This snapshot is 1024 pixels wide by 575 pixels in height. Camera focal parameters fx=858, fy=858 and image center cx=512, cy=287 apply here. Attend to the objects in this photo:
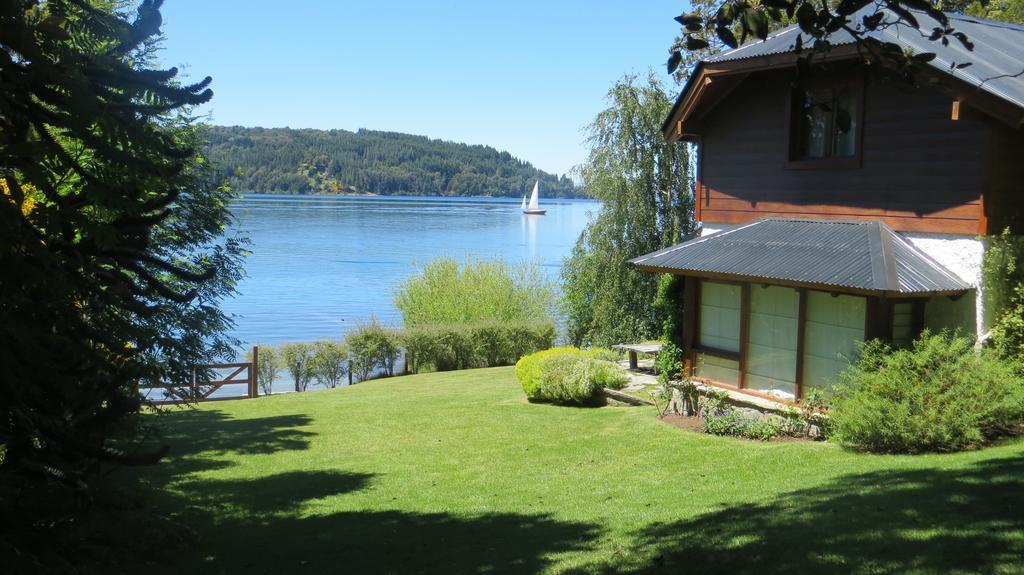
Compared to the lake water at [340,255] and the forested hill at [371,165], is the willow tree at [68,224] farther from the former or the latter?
the forested hill at [371,165]

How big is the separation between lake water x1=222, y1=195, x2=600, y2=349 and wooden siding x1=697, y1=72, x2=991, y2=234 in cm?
1107

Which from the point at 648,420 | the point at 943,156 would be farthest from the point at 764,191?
the point at 648,420

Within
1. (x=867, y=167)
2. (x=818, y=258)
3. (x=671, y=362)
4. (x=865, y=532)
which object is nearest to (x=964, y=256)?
(x=818, y=258)

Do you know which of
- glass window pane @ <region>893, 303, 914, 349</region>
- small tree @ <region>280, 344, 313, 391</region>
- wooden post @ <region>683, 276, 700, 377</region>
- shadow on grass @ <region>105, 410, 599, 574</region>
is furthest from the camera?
small tree @ <region>280, 344, 313, 391</region>

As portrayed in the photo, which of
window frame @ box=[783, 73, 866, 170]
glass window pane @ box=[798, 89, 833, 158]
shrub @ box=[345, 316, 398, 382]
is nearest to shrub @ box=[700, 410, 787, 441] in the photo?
window frame @ box=[783, 73, 866, 170]

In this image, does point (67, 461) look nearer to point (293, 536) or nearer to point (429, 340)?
point (293, 536)

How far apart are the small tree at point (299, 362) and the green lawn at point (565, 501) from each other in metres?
11.4

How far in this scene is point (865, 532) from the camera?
6.85 metres

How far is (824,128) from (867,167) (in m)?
1.19

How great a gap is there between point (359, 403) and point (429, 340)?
9337mm

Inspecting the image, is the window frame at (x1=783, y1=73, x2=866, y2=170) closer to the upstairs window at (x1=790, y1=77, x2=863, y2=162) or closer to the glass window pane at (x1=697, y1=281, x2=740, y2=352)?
the upstairs window at (x1=790, y1=77, x2=863, y2=162)

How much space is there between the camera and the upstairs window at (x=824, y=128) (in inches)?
562

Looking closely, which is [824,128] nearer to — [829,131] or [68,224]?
[829,131]

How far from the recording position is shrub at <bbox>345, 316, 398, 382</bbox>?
97.2 ft
